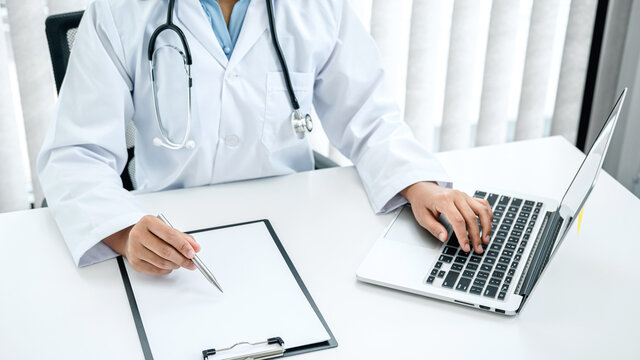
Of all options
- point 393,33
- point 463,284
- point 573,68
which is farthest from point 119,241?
point 573,68

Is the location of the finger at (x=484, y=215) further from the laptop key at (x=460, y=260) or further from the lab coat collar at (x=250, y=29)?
the lab coat collar at (x=250, y=29)

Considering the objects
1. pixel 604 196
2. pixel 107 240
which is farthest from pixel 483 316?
pixel 107 240

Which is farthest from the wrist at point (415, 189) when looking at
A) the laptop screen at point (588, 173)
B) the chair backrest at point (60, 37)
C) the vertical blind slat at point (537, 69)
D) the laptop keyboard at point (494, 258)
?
the vertical blind slat at point (537, 69)

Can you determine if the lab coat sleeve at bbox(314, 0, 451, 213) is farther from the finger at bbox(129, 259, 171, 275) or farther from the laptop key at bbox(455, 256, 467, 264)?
the finger at bbox(129, 259, 171, 275)

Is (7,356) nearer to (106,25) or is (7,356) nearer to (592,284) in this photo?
(106,25)

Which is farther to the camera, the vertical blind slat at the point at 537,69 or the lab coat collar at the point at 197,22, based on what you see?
the vertical blind slat at the point at 537,69

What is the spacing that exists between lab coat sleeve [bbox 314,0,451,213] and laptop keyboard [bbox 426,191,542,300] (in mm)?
172

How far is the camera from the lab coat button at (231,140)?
46.4 inches

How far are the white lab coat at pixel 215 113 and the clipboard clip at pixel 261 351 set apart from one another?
0.29 meters

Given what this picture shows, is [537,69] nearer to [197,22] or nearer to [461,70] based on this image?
[461,70]

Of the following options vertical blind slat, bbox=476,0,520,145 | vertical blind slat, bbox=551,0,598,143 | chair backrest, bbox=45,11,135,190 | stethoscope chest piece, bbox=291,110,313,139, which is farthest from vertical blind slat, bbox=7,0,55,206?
vertical blind slat, bbox=551,0,598,143

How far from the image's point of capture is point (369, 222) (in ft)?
3.50

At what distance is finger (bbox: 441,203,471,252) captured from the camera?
95 cm

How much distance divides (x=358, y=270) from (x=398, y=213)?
20cm
